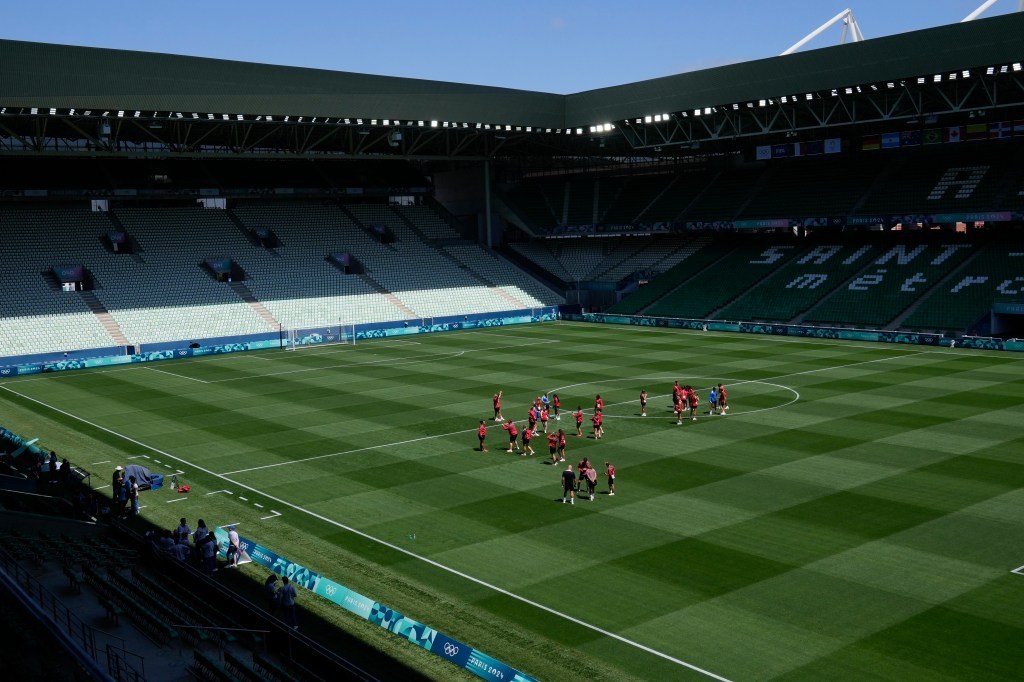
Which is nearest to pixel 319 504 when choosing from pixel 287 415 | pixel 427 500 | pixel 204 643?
pixel 427 500

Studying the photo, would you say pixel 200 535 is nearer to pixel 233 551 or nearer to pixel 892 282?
pixel 233 551

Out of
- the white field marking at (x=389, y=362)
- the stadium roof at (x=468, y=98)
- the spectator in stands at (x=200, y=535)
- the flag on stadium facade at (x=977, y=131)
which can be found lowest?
the spectator in stands at (x=200, y=535)

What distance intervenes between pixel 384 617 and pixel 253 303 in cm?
5468

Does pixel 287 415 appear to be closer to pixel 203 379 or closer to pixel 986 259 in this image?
pixel 203 379

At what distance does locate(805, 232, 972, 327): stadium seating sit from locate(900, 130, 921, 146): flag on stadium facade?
6859 mm

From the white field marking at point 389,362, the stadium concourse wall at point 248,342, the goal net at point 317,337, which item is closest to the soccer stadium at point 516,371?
the stadium concourse wall at point 248,342

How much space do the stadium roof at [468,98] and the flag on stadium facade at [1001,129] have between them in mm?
2604

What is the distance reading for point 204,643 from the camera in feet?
53.1

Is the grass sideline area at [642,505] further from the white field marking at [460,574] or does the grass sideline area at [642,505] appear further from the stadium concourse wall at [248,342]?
the stadium concourse wall at [248,342]

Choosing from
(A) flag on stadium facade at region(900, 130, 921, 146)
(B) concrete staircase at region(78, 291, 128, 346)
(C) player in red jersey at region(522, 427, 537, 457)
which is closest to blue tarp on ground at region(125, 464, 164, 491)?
(C) player in red jersey at region(522, 427, 537, 457)

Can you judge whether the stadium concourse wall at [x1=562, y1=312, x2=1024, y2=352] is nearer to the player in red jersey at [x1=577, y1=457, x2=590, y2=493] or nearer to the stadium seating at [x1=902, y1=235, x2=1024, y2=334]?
the stadium seating at [x1=902, y1=235, x2=1024, y2=334]

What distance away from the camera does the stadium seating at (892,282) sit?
62.2 meters

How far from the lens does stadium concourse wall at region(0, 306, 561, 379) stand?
55.6 meters

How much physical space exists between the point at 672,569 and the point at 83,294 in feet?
184
